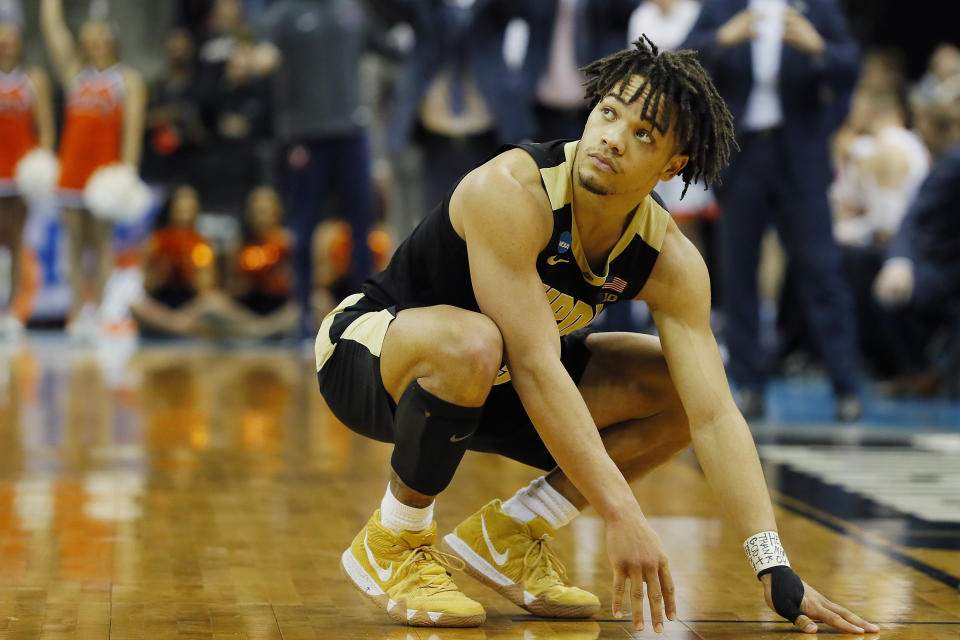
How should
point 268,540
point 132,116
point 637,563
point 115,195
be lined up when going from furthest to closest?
point 132,116
point 115,195
point 268,540
point 637,563

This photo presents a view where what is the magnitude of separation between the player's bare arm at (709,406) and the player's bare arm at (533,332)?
25 cm

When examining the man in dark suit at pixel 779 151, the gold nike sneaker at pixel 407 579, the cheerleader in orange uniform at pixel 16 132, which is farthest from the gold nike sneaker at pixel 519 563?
the cheerleader in orange uniform at pixel 16 132

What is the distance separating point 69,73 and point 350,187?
2719mm

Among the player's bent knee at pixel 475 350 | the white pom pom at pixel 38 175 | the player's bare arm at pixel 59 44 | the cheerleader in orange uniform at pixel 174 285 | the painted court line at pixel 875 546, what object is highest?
the player's bare arm at pixel 59 44

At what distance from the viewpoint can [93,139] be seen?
9648 mm

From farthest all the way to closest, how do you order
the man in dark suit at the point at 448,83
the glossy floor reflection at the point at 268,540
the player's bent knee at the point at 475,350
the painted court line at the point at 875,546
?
the man in dark suit at the point at 448,83, the painted court line at the point at 875,546, the glossy floor reflection at the point at 268,540, the player's bent knee at the point at 475,350

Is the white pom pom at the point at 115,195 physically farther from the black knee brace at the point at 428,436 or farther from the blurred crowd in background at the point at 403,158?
the black knee brace at the point at 428,436

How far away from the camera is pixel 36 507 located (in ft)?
11.9

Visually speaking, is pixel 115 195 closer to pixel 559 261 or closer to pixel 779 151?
pixel 779 151

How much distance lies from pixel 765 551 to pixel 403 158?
26.5 feet

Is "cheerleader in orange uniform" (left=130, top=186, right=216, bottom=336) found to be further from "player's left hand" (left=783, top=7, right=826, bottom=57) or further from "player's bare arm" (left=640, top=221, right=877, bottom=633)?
"player's bare arm" (left=640, top=221, right=877, bottom=633)

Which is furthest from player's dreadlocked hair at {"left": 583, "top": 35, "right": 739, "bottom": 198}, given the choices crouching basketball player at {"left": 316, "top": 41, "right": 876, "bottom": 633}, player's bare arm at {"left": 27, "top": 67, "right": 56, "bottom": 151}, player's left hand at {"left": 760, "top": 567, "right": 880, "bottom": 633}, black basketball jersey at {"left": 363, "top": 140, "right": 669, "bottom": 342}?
player's bare arm at {"left": 27, "top": 67, "right": 56, "bottom": 151}

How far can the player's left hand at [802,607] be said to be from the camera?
8.37 feet

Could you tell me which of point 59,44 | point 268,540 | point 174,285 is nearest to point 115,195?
point 174,285
